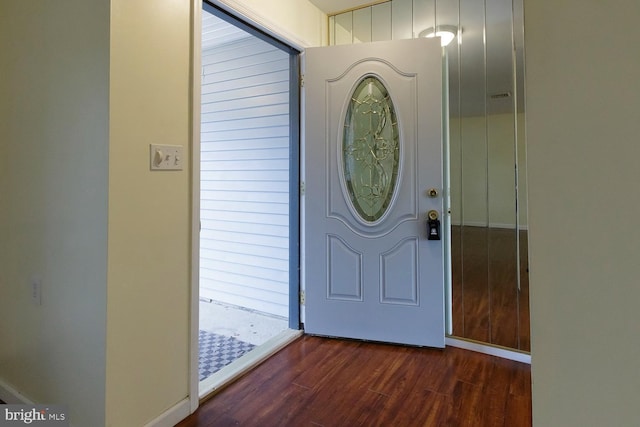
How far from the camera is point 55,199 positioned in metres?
1.58

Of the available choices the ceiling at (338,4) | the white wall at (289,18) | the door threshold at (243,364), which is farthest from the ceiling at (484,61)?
the door threshold at (243,364)

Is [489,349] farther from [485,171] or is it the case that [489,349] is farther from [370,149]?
[370,149]

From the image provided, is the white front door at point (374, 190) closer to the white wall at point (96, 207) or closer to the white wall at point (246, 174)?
the white wall at point (246, 174)

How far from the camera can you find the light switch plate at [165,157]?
153cm

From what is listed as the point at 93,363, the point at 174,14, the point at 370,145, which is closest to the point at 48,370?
the point at 93,363

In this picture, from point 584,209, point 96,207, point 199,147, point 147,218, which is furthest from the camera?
point 199,147

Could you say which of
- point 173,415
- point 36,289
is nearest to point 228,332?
point 173,415

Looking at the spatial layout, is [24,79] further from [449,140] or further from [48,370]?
[449,140]

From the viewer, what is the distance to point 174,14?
5.25ft

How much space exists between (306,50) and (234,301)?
91.6 inches

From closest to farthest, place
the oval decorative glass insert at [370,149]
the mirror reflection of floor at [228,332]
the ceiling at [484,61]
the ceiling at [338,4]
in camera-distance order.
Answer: the ceiling at [484,61] < the mirror reflection of floor at [228,332] < the oval decorative glass insert at [370,149] < the ceiling at [338,4]

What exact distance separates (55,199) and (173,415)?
1.11m

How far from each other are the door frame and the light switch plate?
3.2 inches

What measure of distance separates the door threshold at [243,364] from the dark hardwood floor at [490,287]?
1.20 m
